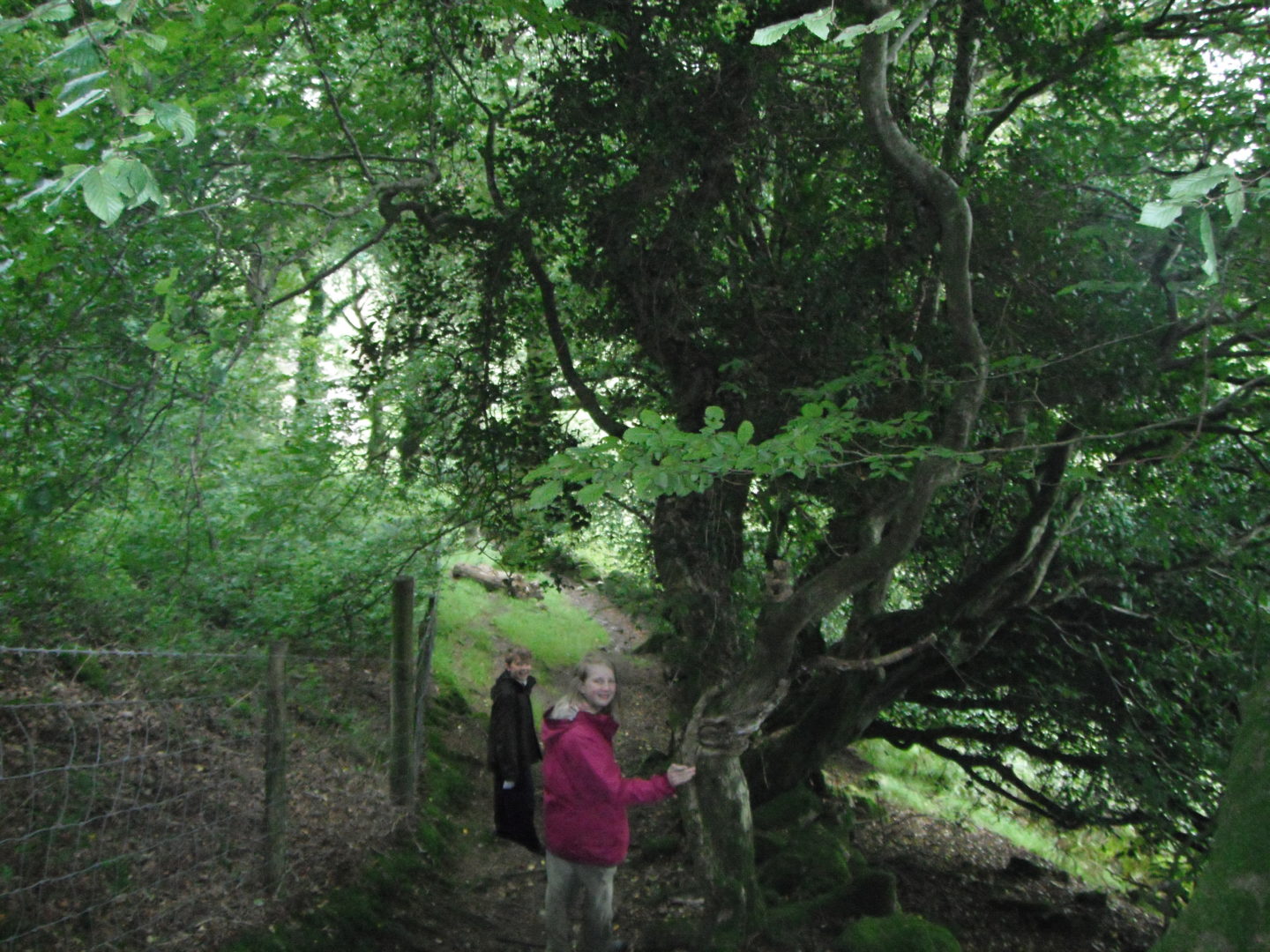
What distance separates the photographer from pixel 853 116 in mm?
7246

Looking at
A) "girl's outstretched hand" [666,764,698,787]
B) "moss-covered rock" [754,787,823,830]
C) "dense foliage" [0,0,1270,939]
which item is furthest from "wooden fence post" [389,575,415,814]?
"girl's outstretched hand" [666,764,698,787]

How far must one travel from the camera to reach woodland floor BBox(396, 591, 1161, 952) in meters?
6.40

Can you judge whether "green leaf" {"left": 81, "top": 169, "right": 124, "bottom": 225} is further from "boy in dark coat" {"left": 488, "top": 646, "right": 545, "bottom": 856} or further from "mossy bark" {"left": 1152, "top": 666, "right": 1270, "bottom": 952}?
"boy in dark coat" {"left": 488, "top": 646, "right": 545, "bottom": 856}

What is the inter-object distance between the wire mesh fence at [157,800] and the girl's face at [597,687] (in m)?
1.79

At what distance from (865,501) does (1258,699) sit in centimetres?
447

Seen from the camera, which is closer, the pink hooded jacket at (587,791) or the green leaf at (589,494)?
the green leaf at (589,494)

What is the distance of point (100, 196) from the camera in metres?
2.52

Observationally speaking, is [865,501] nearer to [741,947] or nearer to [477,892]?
[741,947]

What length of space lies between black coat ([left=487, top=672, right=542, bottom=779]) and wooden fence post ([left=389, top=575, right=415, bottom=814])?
0.80 m

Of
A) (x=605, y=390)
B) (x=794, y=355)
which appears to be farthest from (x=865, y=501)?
(x=605, y=390)

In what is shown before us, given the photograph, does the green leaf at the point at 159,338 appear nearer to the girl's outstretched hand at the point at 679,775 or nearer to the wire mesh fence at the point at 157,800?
the wire mesh fence at the point at 157,800

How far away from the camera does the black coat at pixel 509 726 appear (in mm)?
6598

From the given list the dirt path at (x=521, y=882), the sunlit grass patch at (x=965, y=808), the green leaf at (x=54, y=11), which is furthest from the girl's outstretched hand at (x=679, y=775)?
the sunlit grass patch at (x=965, y=808)

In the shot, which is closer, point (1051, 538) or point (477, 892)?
point (477, 892)
